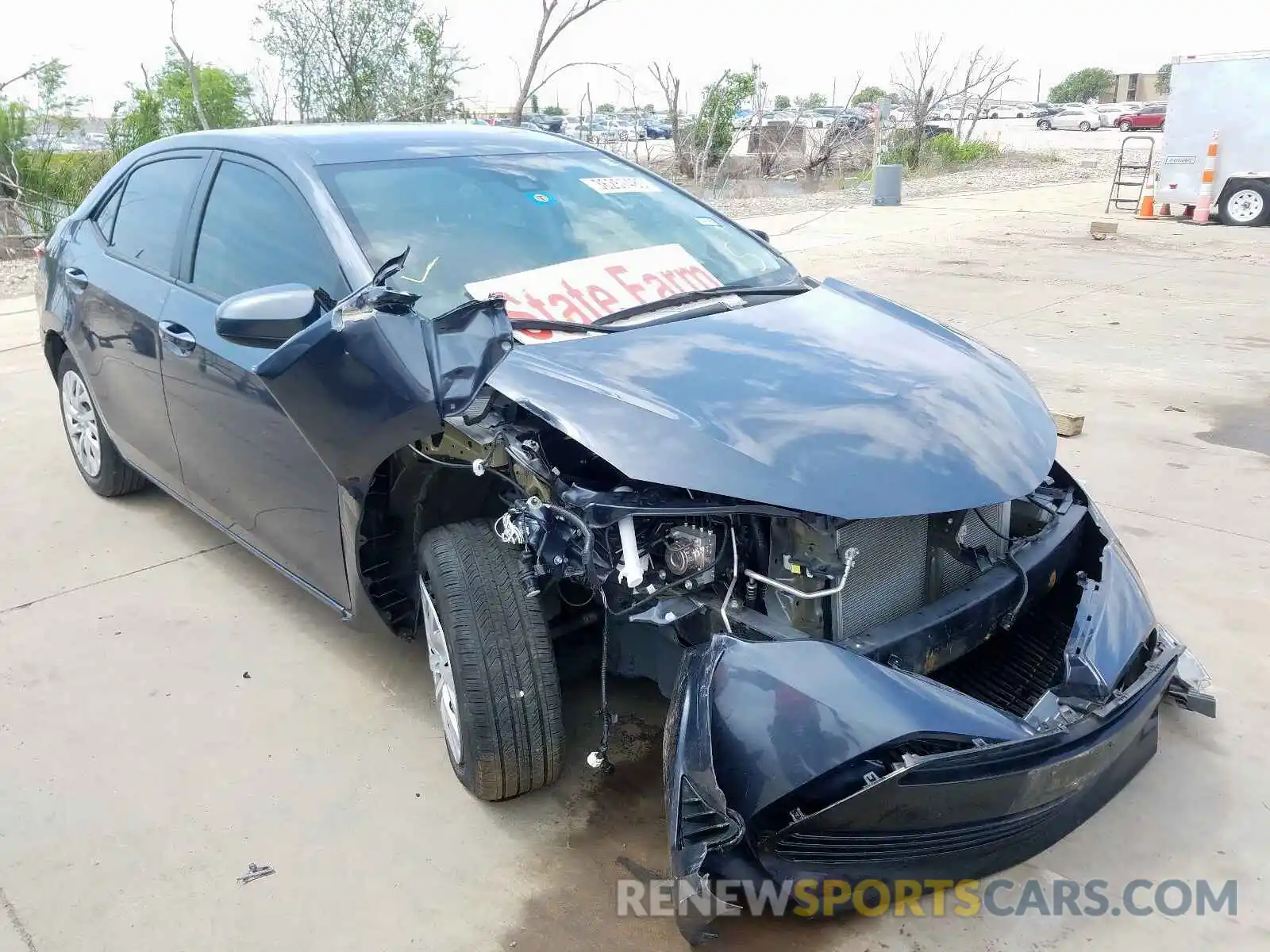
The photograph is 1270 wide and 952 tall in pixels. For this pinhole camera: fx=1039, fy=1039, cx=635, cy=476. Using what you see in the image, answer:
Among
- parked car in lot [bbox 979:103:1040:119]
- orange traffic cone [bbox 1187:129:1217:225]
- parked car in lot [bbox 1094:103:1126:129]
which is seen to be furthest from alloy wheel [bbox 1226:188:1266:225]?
parked car in lot [bbox 979:103:1040:119]

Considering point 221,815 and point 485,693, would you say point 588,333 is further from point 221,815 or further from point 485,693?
point 221,815

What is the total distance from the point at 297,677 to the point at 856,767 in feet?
6.75

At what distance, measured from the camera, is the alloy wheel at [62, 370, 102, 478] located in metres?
4.63

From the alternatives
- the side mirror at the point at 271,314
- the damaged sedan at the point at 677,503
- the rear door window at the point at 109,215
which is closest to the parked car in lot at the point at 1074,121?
the rear door window at the point at 109,215

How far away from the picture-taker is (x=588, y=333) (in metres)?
2.77

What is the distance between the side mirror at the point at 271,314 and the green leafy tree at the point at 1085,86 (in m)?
89.4

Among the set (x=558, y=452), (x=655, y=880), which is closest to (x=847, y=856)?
(x=655, y=880)

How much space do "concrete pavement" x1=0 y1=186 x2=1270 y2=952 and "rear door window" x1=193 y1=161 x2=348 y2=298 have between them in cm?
124

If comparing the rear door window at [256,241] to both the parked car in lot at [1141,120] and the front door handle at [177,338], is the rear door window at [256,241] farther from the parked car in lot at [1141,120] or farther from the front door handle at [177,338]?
the parked car in lot at [1141,120]

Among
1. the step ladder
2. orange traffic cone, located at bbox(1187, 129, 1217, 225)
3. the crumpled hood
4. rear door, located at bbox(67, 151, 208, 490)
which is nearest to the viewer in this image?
the crumpled hood

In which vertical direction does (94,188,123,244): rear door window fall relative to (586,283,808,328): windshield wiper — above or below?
above

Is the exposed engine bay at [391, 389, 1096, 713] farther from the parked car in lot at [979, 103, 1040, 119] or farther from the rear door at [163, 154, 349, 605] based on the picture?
the parked car in lot at [979, 103, 1040, 119]

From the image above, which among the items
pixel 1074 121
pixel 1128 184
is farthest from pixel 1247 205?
pixel 1074 121

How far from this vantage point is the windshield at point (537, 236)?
9.64ft
